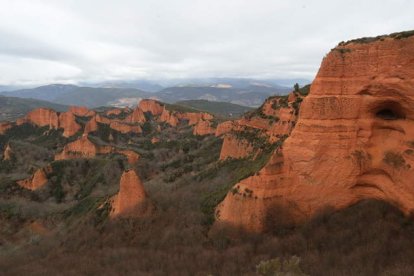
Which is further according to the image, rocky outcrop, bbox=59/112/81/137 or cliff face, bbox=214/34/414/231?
rocky outcrop, bbox=59/112/81/137

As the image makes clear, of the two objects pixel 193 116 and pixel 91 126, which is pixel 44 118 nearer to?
pixel 91 126

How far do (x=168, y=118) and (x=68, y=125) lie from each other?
134 ft

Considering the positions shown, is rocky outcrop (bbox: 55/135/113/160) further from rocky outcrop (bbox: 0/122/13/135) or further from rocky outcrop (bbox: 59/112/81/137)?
rocky outcrop (bbox: 0/122/13/135)

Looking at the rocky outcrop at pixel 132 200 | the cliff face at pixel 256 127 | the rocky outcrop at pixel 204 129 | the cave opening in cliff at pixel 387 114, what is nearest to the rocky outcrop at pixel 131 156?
the rocky outcrop at pixel 204 129

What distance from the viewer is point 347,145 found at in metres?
31.1

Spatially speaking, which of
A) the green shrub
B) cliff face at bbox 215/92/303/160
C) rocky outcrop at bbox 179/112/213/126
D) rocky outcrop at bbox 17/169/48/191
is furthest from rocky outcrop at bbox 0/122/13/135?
the green shrub

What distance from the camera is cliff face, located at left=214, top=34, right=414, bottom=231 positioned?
28938 mm

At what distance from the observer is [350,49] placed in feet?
100

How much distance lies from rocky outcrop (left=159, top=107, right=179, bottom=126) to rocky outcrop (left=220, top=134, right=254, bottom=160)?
318 ft

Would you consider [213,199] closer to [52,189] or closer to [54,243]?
[54,243]

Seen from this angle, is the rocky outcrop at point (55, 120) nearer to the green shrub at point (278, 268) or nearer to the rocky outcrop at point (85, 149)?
the rocky outcrop at point (85, 149)

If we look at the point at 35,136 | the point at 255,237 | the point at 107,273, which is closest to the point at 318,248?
the point at 255,237

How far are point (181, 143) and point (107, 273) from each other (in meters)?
82.2

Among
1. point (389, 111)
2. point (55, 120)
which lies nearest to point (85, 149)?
point (55, 120)
